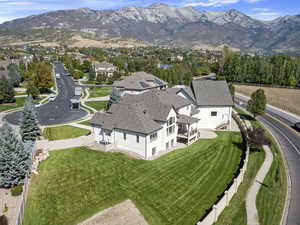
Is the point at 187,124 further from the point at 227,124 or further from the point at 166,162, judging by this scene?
the point at 227,124

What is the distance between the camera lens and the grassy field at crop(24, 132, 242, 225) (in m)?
20.6

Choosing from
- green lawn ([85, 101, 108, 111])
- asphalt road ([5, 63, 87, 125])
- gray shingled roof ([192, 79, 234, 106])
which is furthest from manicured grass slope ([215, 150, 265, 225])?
green lawn ([85, 101, 108, 111])

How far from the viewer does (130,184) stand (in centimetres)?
2491

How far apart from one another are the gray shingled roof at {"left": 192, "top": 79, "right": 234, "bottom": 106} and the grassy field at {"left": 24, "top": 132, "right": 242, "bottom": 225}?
518 inches

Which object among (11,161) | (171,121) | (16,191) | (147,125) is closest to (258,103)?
(171,121)

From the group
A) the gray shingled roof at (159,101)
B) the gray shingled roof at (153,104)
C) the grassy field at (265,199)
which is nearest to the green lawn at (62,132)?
the gray shingled roof at (159,101)

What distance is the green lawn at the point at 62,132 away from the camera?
38.4 metres

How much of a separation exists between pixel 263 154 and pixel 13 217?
29.1m

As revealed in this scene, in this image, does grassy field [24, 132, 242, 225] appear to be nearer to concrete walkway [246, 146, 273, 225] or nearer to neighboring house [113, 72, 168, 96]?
concrete walkway [246, 146, 273, 225]

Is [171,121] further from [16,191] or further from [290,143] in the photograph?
[16,191]

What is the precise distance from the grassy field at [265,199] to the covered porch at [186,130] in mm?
8920

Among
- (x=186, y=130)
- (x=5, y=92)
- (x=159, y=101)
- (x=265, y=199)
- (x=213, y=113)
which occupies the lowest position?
(x=265, y=199)

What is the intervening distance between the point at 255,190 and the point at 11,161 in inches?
936

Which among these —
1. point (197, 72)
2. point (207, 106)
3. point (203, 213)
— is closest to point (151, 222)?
point (203, 213)
